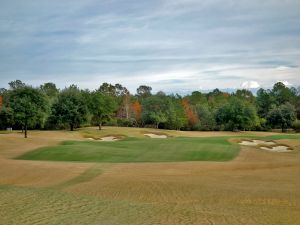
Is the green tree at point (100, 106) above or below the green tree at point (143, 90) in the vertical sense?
below

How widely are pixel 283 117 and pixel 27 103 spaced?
6894 centimetres

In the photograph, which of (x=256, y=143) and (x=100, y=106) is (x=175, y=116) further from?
(x=256, y=143)

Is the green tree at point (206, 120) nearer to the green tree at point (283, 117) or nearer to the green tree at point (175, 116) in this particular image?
the green tree at point (175, 116)

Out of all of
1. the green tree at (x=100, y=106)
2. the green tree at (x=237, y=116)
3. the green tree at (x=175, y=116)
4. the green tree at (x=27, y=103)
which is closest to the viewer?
the green tree at (x=27, y=103)

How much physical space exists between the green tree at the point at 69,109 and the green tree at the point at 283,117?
53511mm

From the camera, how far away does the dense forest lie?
5709 centimetres

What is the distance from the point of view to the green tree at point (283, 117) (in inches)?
3898

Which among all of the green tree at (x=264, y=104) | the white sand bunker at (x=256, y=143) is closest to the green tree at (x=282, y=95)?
the green tree at (x=264, y=104)

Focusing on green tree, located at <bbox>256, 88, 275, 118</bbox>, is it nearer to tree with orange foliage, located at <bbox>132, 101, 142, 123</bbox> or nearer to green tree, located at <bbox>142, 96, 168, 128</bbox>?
green tree, located at <bbox>142, 96, 168, 128</bbox>

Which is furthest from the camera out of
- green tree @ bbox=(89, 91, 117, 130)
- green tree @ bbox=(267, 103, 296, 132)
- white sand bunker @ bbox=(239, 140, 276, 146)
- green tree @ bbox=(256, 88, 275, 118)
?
green tree @ bbox=(256, 88, 275, 118)

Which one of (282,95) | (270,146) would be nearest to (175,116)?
(270,146)

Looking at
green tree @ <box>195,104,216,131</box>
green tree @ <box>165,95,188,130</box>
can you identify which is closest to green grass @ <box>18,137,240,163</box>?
green tree @ <box>165,95,188,130</box>

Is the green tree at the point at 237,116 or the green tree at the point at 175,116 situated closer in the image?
the green tree at the point at 237,116

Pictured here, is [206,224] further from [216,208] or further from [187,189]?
[187,189]
